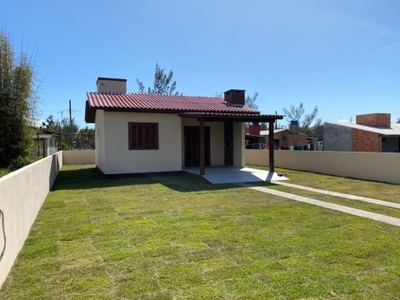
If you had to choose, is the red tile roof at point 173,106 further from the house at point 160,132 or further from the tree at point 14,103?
the tree at point 14,103

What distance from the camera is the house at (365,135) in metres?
23.0

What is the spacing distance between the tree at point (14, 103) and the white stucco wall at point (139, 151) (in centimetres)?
292

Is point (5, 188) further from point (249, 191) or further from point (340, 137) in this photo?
point (340, 137)

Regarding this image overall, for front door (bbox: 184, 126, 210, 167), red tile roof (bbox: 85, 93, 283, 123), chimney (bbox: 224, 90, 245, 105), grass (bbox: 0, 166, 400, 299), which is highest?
chimney (bbox: 224, 90, 245, 105)

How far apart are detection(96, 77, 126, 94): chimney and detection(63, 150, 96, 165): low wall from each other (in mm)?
7755

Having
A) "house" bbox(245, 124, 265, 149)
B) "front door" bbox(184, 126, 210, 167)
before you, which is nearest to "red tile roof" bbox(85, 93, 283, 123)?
"front door" bbox(184, 126, 210, 167)

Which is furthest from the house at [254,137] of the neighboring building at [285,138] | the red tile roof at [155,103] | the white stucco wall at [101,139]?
the white stucco wall at [101,139]

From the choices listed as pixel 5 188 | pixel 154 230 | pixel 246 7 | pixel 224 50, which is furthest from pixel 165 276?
pixel 224 50

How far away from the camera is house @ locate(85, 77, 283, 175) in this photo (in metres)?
12.4

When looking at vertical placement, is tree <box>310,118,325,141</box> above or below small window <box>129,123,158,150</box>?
above

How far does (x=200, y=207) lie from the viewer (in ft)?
22.5

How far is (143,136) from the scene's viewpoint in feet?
42.7

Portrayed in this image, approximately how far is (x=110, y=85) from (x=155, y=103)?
11.5 feet

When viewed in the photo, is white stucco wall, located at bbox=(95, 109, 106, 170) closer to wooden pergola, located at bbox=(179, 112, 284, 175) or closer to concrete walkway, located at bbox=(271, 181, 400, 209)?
wooden pergola, located at bbox=(179, 112, 284, 175)
